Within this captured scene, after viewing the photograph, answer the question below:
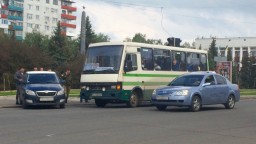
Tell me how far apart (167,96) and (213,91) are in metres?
2.47

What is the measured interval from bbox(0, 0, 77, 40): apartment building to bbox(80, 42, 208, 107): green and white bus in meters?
99.2

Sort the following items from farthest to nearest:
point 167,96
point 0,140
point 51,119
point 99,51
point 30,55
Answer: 1. point 30,55
2. point 99,51
3. point 167,96
4. point 51,119
5. point 0,140

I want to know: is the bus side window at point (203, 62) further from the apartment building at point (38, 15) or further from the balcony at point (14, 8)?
the balcony at point (14, 8)

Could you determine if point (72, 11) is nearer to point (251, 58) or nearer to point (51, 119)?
point (251, 58)

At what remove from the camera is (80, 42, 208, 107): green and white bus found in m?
21.3

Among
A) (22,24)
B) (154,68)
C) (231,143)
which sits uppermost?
(22,24)

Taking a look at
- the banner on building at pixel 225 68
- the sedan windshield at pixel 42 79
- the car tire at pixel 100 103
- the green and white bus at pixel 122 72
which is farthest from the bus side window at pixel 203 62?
the banner on building at pixel 225 68

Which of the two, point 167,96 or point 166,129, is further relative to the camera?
point 167,96

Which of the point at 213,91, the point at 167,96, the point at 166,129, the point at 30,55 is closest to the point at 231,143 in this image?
the point at 166,129

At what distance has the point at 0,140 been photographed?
1051cm

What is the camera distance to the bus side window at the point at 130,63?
2152 cm

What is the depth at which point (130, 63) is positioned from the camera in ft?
71.1

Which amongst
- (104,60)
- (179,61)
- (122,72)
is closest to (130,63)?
(122,72)

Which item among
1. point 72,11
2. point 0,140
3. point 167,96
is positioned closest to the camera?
point 0,140
